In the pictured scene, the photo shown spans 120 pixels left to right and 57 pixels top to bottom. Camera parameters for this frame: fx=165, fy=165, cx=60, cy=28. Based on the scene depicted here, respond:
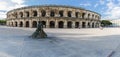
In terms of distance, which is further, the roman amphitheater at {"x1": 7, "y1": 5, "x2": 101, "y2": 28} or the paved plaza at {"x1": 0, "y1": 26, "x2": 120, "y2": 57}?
the roman amphitheater at {"x1": 7, "y1": 5, "x2": 101, "y2": 28}

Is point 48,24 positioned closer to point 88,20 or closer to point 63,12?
point 63,12

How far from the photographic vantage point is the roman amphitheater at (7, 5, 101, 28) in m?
46.4

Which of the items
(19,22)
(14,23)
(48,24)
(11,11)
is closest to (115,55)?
(48,24)

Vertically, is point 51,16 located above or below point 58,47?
above

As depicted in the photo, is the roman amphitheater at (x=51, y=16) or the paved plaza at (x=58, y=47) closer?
the paved plaza at (x=58, y=47)

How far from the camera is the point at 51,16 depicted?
154 ft

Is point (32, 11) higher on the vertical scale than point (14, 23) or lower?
higher

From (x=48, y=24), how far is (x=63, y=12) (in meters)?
5.74

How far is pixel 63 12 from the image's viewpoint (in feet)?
157

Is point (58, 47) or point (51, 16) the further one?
point (51, 16)

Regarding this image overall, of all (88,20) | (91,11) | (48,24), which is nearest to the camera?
(48,24)

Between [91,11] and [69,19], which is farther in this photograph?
[91,11]

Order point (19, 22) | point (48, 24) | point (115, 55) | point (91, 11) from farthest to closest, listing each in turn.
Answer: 1. point (91, 11)
2. point (19, 22)
3. point (48, 24)
4. point (115, 55)

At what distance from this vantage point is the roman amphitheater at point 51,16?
46.4 m
